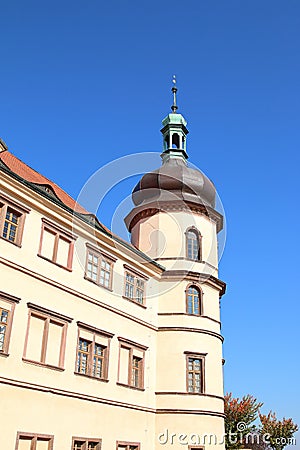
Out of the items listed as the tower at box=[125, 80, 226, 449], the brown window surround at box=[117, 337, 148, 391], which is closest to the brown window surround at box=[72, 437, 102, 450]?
the brown window surround at box=[117, 337, 148, 391]

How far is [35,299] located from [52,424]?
4221 mm

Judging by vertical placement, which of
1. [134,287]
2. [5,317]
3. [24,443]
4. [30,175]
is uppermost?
[30,175]

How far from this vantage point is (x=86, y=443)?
60.0 ft

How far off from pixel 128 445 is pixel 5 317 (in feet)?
26.6

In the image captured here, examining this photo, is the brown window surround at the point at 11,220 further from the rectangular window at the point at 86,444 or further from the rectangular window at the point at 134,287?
the rectangular window at the point at 86,444

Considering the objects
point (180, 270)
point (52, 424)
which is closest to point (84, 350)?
point (52, 424)

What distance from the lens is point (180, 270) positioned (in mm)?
25734

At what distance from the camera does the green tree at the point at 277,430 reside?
46.2m

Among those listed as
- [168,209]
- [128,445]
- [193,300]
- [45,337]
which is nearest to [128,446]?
[128,445]

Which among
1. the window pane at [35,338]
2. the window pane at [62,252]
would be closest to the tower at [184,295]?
the window pane at [62,252]

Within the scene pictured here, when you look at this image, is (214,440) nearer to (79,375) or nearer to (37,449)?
(79,375)

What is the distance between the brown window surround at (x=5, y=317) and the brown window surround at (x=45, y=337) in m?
0.77

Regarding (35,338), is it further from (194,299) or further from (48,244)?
(194,299)

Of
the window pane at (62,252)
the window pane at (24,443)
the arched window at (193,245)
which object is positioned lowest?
the window pane at (24,443)
